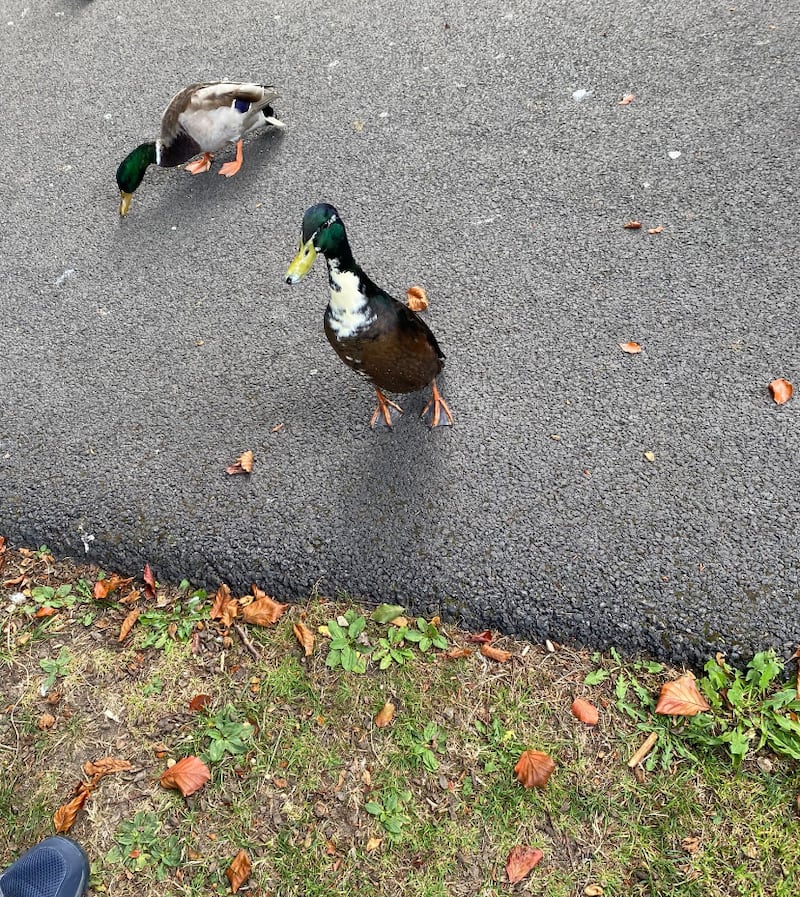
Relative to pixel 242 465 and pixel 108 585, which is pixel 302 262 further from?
pixel 108 585

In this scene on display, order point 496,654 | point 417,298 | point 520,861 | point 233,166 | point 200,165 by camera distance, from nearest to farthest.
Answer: point 520,861, point 496,654, point 417,298, point 233,166, point 200,165

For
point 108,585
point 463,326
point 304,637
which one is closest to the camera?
point 304,637

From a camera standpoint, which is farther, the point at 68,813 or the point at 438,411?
the point at 438,411

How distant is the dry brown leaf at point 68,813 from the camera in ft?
7.04

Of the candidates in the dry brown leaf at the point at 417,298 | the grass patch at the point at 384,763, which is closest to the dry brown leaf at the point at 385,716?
the grass patch at the point at 384,763

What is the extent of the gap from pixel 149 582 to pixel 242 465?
23.3 inches

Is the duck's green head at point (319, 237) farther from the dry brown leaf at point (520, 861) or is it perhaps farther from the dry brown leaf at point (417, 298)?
the dry brown leaf at point (520, 861)

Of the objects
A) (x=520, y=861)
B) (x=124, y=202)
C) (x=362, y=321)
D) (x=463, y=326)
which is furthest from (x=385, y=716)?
(x=124, y=202)

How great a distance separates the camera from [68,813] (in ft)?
7.06

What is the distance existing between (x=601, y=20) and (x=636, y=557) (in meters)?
3.64

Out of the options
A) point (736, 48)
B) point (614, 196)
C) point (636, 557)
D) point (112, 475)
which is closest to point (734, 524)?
point (636, 557)

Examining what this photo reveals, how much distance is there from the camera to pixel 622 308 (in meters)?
3.03

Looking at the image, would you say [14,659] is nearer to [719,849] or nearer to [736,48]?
[719,849]

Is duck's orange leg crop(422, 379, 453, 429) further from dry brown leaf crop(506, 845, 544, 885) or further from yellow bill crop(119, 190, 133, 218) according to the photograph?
yellow bill crop(119, 190, 133, 218)
